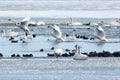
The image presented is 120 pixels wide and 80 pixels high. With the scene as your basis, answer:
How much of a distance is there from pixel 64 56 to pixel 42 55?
1.24 metres

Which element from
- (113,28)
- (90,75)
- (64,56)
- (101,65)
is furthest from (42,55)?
(113,28)

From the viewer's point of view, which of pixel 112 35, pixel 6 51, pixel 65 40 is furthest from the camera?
pixel 112 35

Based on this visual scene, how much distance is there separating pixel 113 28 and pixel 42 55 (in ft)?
64.4

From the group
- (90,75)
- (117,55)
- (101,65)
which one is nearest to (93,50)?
(117,55)

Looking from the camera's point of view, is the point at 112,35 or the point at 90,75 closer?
the point at 90,75

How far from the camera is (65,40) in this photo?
46.1 m

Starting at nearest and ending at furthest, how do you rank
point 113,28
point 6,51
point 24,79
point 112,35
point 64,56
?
point 24,79 → point 64,56 → point 6,51 → point 112,35 → point 113,28

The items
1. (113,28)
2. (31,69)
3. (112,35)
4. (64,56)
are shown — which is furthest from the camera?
(113,28)

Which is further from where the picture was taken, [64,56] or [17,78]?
[64,56]

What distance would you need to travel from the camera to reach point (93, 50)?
40469mm

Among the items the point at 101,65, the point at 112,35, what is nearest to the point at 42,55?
the point at 101,65

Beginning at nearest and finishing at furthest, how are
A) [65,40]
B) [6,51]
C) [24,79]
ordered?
[24,79] < [6,51] < [65,40]

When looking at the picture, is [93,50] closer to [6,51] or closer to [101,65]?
[6,51]

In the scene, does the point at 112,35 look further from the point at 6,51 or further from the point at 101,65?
the point at 101,65
